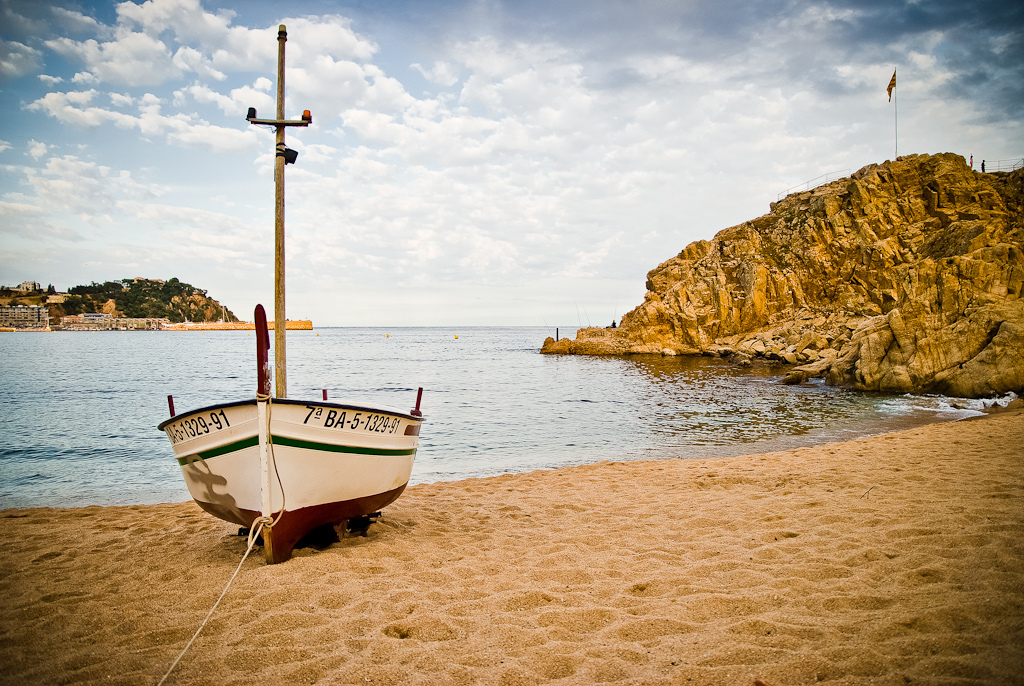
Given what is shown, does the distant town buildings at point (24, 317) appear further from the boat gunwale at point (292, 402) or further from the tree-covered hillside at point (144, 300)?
the boat gunwale at point (292, 402)

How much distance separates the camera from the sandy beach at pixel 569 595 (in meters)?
3.08

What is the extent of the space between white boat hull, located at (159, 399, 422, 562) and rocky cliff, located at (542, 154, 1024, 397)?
24.1 metres

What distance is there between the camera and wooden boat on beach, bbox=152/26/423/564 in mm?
4711

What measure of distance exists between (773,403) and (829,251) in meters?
36.5

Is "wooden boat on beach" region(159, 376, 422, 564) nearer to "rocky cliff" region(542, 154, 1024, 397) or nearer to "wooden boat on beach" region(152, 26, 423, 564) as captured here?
"wooden boat on beach" region(152, 26, 423, 564)

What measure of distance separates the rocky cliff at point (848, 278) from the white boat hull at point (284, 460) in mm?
24081

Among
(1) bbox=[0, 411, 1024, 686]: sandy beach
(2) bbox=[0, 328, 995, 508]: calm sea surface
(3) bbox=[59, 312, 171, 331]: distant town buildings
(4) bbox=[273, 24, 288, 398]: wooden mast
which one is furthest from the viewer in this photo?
(3) bbox=[59, 312, 171, 331]: distant town buildings

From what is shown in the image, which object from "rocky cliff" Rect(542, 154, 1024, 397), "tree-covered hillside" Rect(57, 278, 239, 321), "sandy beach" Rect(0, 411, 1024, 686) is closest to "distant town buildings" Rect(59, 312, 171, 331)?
"tree-covered hillside" Rect(57, 278, 239, 321)

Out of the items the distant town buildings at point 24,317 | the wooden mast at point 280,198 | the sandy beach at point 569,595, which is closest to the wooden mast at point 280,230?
the wooden mast at point 280,198

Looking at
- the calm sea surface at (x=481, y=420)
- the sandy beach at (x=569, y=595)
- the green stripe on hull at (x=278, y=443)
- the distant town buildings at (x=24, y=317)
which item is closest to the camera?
the sandy beach at (x=569, y=595)

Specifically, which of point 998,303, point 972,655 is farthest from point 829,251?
point 972,655

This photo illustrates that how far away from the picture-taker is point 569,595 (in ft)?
14.0

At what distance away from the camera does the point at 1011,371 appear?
17.0m

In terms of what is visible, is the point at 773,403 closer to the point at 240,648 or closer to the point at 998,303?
the point at 998,303
